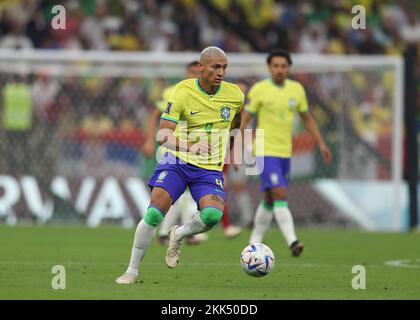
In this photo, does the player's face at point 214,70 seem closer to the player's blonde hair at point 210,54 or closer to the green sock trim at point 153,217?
the player's blonde hair at point 210,54

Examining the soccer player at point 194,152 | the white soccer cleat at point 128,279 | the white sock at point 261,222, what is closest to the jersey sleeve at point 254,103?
the white sock at point 261,222

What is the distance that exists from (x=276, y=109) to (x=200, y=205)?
4381 mm

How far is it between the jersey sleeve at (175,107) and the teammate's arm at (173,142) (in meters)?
0.05

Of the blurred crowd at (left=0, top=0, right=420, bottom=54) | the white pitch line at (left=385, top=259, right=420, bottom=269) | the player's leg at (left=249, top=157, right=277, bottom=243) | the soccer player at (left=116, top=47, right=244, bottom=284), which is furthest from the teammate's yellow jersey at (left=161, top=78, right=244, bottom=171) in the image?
the blurred crowd at (left=0, top=0, right=420, bottom=54)

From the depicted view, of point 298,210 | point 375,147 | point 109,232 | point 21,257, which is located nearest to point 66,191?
point 109,232

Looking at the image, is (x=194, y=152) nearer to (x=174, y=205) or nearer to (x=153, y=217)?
(x=153, y=217)

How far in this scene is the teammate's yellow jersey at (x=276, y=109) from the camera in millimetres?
14398

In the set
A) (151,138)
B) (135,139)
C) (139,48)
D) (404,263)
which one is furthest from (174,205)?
(139,48)

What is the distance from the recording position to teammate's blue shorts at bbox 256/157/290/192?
14078mm

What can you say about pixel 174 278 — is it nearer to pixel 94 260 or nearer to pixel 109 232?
pixel 94 260

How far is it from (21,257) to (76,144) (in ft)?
25.1

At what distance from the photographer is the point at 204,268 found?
473 inches

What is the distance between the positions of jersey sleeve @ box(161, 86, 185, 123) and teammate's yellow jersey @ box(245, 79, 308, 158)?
417 cm

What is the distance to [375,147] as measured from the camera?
20469 mm
